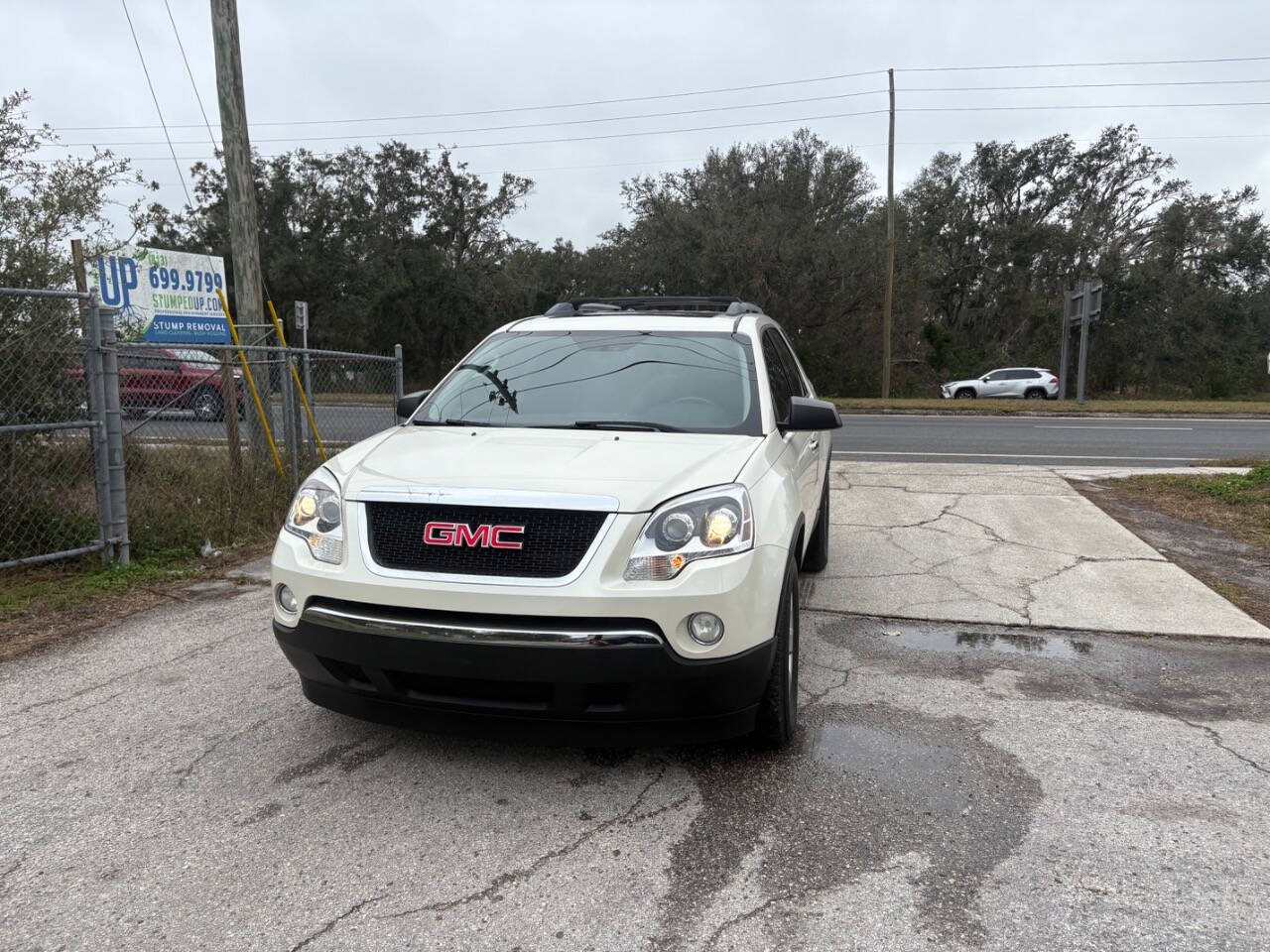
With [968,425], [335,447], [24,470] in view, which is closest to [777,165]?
[968,425]

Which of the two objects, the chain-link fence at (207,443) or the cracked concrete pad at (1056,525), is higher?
the chain-link fence at (207,443)

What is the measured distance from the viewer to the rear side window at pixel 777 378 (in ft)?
14.0

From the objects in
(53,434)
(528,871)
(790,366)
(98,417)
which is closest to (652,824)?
(528,871)

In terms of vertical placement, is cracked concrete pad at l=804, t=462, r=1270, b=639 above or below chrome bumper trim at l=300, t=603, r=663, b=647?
below

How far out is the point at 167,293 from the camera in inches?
418

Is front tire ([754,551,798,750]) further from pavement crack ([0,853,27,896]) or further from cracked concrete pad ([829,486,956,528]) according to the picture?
cracked concrete pad ([829,486,956,528])

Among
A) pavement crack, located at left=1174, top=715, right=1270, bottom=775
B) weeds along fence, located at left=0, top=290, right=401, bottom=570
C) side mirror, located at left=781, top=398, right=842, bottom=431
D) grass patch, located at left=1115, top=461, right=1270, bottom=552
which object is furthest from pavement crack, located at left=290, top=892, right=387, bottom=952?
grass patch, located at left=1115, top=461, right=1270, bottom=552

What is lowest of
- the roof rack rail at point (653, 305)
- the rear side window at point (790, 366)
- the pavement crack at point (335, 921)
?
the pavement crack at point (335, 921)

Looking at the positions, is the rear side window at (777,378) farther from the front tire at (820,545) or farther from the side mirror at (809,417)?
the front tire at (820,545)

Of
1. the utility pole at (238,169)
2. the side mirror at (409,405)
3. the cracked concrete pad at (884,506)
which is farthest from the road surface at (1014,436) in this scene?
the cracked concrete pad at (884,506)

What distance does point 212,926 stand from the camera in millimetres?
2389

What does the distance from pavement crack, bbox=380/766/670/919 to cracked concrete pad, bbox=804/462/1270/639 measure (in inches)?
111

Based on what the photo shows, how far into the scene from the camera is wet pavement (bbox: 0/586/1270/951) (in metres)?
2.40

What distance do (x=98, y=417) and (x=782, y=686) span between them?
4.91 meters
